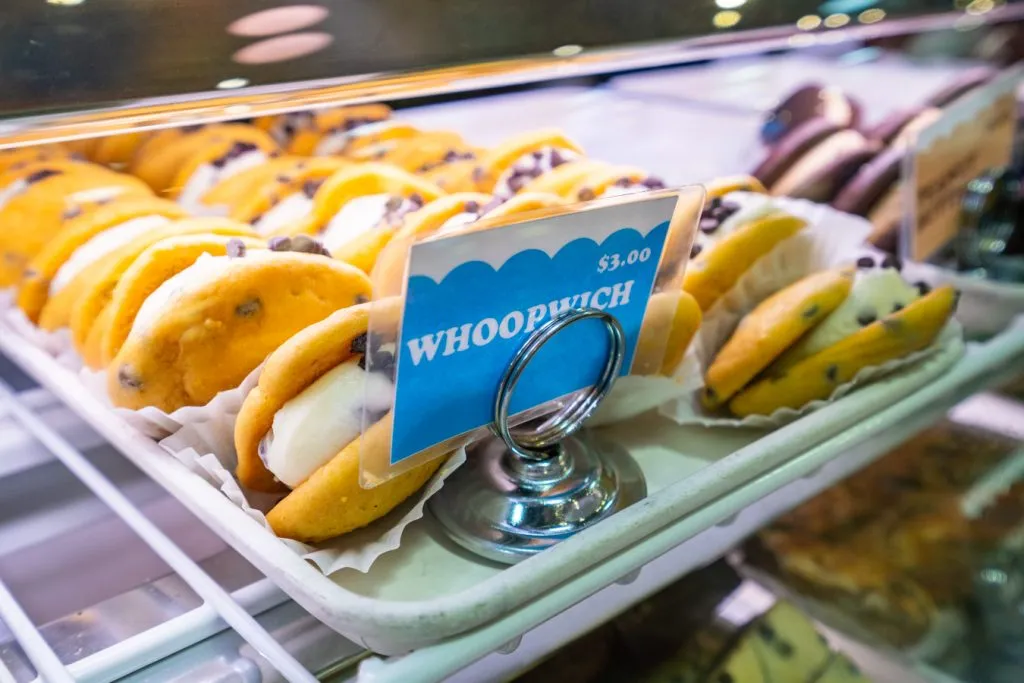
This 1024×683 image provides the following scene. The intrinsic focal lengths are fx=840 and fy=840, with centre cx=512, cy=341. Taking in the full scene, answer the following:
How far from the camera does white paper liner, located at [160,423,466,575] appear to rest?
0.72 metres

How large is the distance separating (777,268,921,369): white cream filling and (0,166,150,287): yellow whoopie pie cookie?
0.95m

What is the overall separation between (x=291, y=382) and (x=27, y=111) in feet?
0.94

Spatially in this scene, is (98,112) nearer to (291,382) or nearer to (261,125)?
(291,382)

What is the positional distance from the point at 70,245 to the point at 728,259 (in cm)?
84

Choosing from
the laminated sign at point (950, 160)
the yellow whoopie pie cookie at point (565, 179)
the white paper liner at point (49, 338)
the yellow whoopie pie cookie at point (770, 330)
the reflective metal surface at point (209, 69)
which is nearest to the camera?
the reflective metal surface at point (209, 69)

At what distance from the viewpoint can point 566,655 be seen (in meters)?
1.02

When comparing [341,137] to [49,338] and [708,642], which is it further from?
[708,642]

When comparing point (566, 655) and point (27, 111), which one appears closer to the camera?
point (27, 111)

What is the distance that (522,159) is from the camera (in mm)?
1268

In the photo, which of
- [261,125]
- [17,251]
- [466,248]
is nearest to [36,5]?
[466,248]

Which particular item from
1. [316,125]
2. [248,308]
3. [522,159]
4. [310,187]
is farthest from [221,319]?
[316,125]

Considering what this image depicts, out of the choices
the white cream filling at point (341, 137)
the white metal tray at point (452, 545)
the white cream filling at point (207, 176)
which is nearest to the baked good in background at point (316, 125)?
the white cream filling at point (341, 137)

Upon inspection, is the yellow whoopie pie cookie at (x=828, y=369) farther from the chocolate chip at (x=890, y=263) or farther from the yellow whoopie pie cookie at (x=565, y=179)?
the yellow whoopie pie cookie at (x=565, y=179)

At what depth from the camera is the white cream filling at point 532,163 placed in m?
1.22
